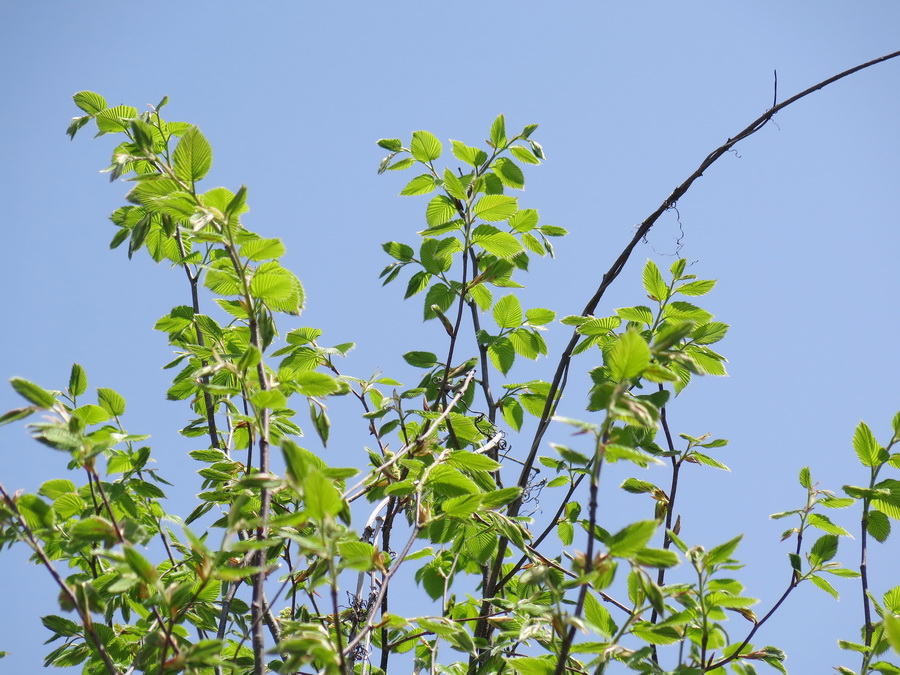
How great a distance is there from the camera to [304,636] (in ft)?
3.04

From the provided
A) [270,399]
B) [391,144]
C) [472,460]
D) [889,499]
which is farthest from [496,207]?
[889,499]

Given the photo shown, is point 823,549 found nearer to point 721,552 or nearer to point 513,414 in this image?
point 721,552

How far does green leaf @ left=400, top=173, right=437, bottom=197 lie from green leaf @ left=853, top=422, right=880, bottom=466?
128cm

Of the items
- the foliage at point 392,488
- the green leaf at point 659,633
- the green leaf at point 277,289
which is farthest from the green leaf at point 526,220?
the green leaf at point 659,633

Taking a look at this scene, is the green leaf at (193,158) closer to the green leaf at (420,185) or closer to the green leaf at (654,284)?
the green leaf at (420,185)

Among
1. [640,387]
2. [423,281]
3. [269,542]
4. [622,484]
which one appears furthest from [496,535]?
[269,542]

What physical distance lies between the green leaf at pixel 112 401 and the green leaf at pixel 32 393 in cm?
58

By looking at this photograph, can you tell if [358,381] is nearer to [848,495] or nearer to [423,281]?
[423,281]

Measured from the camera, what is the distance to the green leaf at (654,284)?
70.6 inches

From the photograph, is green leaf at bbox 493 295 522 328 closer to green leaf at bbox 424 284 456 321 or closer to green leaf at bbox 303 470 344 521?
green leaf at bbox 424 284 456 321

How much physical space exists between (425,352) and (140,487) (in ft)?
2.73

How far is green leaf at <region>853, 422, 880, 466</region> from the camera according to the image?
1.59 m

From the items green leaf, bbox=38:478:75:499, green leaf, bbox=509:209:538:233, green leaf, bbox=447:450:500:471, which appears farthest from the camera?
green leaf, bbox=509:209:538:233

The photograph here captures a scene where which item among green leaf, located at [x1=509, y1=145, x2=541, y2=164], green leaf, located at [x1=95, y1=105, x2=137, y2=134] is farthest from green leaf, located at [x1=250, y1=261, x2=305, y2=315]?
green leaf, located at [x1=95, y1=105, x2=137, y2=134]
